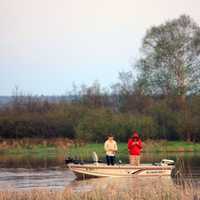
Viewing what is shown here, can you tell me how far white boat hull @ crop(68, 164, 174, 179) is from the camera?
33.9m

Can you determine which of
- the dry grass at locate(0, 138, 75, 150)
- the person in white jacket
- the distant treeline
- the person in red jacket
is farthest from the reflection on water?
the distant treeline

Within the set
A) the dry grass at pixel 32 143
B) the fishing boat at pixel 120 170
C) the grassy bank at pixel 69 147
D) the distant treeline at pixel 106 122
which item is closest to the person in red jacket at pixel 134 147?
the fishing boat at pixel 120 170

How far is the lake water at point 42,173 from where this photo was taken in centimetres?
2964

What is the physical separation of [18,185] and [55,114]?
1358 inches

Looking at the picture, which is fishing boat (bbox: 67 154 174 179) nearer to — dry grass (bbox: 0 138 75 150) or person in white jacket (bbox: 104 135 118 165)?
person in white jacket (bbox: 104 135 118 165)

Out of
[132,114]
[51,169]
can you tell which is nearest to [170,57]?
[132,114]

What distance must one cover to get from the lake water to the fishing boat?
517mm

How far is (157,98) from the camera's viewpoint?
223 ft

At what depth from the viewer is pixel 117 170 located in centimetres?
3403

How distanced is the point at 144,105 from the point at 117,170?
113ft

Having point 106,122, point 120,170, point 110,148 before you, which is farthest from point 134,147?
point 106,122

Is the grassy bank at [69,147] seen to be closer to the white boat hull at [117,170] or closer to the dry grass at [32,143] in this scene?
the dry grass at [32,143]

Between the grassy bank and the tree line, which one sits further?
the tree line

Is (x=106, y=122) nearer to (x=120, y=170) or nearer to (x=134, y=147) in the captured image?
(x=134, y=147)
